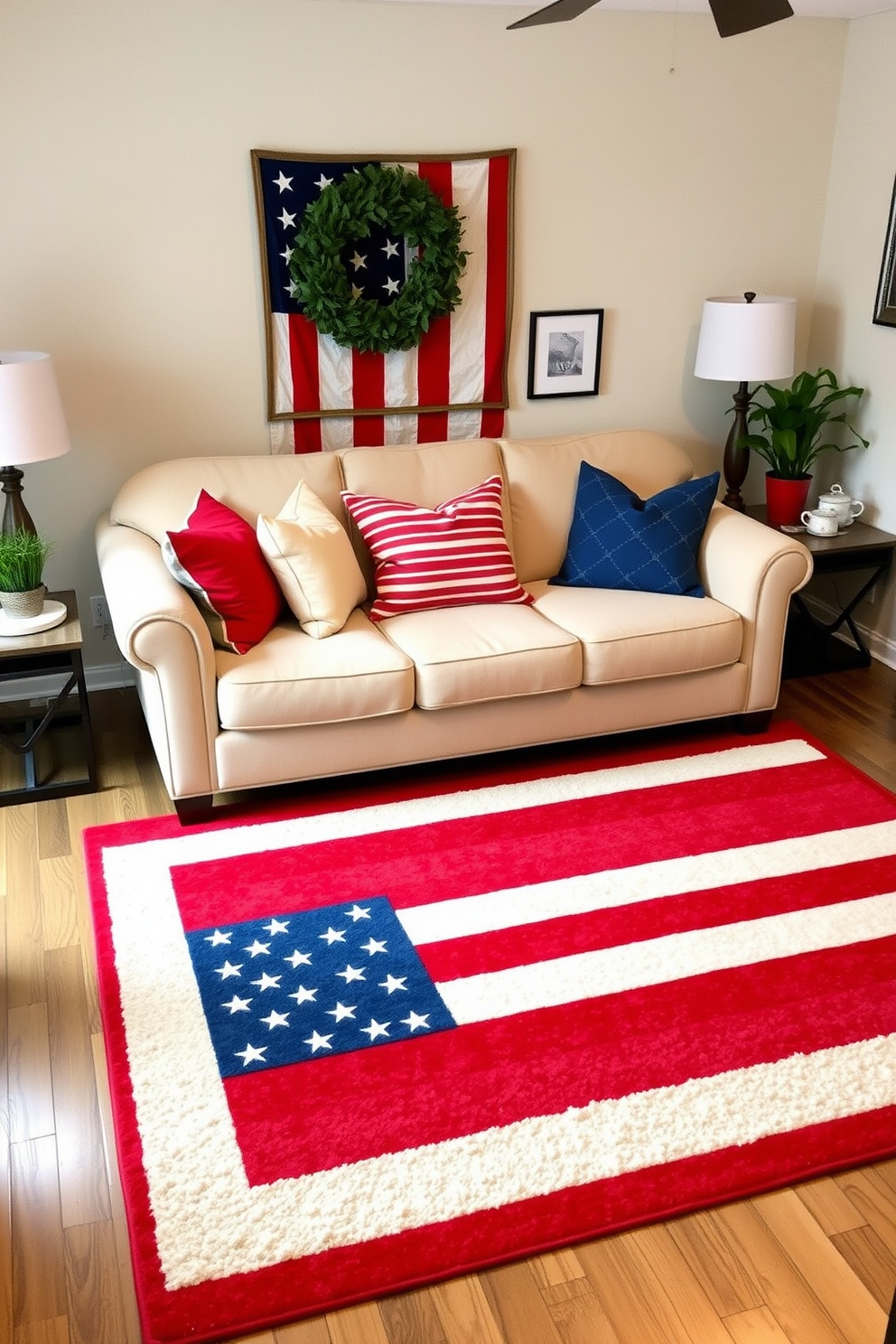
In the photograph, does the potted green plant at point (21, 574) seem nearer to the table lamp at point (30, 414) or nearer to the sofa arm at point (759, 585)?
the table lamp at point (30, 414)

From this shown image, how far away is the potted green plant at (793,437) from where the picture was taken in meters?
4.45

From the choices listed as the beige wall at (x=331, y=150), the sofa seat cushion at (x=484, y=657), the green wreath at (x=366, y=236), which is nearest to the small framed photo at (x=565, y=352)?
the beige wall at (x=331, y=150)

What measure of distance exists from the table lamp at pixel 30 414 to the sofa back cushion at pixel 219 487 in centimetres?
32

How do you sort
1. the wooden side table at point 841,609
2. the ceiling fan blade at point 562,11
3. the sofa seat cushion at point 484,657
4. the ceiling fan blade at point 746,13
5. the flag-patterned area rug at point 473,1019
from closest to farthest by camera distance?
the ceiling fan blade at point 746,13 < the ceiling fan blade at point 562,11 < the flag-patterned area rug at point 473,1019 < the sofa seat cushion at point 484,657 < the wooden side table at point 841,609

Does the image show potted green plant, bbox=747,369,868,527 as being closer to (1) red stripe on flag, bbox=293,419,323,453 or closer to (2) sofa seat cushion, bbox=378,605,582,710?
(2) sofa seat cushion, bbox=378,605,582,710

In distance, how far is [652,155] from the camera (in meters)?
4.28

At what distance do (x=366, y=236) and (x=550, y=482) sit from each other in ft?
3.36

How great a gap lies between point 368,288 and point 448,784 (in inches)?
68.1

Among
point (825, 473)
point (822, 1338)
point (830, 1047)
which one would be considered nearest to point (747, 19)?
point (830, 1047)

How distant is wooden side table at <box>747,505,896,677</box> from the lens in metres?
4.34

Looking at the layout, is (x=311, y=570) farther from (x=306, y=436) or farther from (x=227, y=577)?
(x=306, y=436)

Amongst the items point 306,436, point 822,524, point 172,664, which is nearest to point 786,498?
point 822,524

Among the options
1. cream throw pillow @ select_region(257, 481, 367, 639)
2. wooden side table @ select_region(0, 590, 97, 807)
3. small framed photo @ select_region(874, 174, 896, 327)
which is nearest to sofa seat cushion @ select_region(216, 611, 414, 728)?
cream throw pillow @ select_region(257, 481, 367, 639)

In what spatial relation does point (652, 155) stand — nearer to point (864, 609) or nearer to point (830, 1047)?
point (864, 609)
